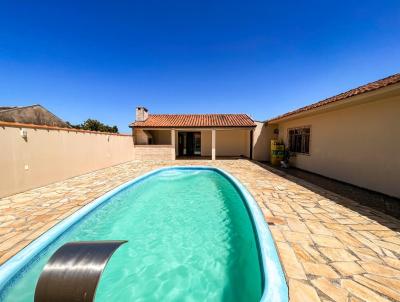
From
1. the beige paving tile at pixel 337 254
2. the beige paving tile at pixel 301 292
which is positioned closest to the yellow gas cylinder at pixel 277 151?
the beige paving tile at pixel 337 254

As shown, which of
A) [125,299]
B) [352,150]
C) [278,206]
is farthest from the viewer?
[352,150]

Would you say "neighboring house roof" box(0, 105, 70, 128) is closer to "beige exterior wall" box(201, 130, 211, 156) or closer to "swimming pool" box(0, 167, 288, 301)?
"beige exterior wall" box(201, 130, 211, 156)

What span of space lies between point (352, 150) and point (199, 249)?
7.20 metres

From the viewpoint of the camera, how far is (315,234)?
139 inches

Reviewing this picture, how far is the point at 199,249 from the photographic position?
→ 3.91 m

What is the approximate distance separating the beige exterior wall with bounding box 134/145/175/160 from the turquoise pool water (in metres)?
8.84

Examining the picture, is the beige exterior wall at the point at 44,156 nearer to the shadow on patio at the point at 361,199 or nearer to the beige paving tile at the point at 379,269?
the beige paving tile at the point at 379,269

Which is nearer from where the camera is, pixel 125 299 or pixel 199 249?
pixel 125 299

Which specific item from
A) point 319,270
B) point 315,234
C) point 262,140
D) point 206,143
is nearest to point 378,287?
point 319,270

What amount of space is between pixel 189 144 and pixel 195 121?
2695 millimetres

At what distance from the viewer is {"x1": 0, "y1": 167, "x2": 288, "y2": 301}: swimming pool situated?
8.95 feet

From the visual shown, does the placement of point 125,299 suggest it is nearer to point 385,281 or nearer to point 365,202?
point 385,281

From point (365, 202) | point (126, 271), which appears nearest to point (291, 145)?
point (365, 202)

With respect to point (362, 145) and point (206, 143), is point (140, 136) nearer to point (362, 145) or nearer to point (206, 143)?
point (206, 143)
